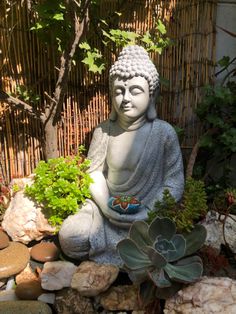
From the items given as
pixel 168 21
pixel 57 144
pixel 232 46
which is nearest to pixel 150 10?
pixel 168 21

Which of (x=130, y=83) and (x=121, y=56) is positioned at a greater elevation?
(x=121, y=56)

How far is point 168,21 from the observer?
322 centimetres

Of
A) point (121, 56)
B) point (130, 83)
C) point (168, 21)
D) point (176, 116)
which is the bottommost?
point (176, 116)

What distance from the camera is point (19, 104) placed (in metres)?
3.01

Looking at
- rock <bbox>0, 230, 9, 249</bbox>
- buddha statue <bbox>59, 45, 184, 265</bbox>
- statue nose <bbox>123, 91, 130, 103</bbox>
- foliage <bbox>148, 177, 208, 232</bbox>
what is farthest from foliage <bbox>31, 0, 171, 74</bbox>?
rock <bbox>0, 230, 9, 249</bbox>

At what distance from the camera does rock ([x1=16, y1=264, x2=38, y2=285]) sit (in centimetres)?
254

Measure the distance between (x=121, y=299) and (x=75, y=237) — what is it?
0.52 metres

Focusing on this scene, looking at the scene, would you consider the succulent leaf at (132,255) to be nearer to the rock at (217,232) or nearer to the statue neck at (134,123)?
the rock at (217,232)

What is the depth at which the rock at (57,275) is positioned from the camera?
7.58ft

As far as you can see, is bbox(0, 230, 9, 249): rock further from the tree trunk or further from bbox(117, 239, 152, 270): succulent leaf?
bbox(117, 239, 152, 270): succulent leaf

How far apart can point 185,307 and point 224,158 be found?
173 cm

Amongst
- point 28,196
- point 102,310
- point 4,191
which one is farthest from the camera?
point 4,191

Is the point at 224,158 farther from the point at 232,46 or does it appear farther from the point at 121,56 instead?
the point at 121,56

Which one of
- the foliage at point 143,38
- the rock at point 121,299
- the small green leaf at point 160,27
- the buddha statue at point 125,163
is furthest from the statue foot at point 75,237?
the small green leaf at point 160,27
